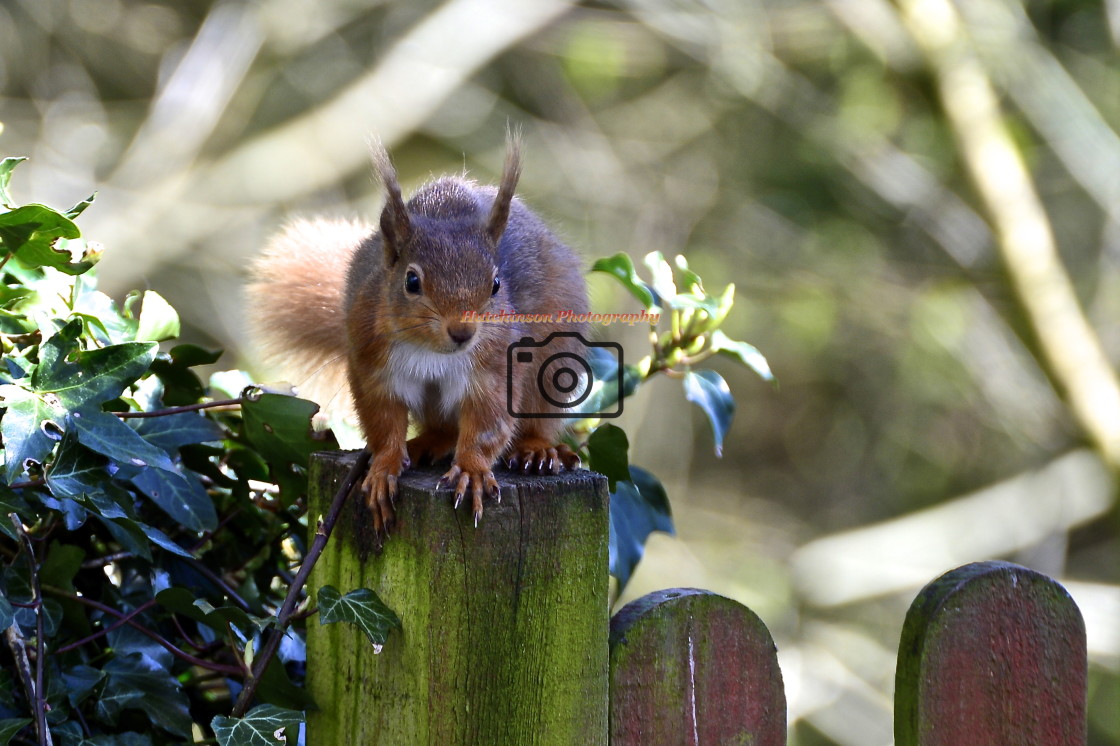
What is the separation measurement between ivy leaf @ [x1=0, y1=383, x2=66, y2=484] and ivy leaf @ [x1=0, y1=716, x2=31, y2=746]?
0.18 metres

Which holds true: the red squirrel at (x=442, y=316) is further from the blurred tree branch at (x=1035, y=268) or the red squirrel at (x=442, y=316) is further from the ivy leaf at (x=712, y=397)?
the blurred tree branch at (x=1035, y=268)

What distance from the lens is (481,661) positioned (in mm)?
785

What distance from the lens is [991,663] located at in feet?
3.00

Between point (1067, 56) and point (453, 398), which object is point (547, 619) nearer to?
point (453, 398)

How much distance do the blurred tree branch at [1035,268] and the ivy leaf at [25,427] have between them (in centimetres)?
323

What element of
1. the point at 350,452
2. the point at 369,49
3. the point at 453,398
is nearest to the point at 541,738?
the point at 350,452

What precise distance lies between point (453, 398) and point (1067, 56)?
13.1 feet

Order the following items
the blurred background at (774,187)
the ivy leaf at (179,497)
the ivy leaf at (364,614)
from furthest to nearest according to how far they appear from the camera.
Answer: the blurred background at (774,187) < the ivy leaf at (179,497) < the ivy leaf at (364,614)

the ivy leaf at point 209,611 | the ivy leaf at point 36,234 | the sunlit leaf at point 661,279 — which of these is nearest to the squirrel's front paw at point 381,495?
the ivy leaf at point 209,611

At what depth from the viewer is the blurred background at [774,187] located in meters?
3.90

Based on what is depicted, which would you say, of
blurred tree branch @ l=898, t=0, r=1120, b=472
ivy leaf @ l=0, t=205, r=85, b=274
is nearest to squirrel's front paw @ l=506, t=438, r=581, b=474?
ivy leaf @ l=0, t=205, r=85, b=274

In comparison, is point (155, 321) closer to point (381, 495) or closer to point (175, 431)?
point (175, 431)

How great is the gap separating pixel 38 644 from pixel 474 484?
36 centimetres

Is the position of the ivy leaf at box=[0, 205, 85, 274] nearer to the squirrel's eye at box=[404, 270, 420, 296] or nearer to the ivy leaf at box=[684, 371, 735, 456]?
the squirrel's eye at box=[404, 270, 420, 296]
